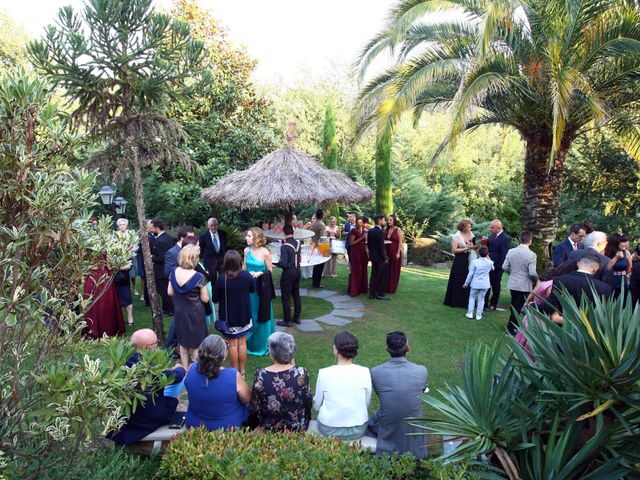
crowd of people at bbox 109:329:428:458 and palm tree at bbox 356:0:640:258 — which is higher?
palm tree at bbox 356:0:640:258

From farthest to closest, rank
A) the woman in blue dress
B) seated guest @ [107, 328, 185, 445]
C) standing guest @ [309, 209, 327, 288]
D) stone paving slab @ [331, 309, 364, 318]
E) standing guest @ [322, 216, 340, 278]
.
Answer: standing guest @ [322, 216, 340, 278], standing guest @ [309, 209, 327, 288], stone paving slab @ [331, 309, 364, 318], the woman in blue dress, seated guest @ [107, 328, 185, 445]

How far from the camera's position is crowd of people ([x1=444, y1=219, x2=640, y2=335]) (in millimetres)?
5469

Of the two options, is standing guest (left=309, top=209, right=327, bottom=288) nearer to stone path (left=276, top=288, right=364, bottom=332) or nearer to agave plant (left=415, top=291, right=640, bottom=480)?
stone path (left=276, top=288, right=364, bottom=332)

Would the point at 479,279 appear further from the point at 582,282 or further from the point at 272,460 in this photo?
the point at 272,460

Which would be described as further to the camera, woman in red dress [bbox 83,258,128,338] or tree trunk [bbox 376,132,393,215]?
tree trunk [bbox 376,132,393,215]

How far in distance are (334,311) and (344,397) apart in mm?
5857

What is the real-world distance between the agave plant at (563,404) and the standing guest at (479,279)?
5568 mm

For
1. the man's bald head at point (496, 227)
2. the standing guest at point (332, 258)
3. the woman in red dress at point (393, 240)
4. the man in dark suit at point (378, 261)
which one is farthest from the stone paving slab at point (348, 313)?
the standing guest at point (332, 258)

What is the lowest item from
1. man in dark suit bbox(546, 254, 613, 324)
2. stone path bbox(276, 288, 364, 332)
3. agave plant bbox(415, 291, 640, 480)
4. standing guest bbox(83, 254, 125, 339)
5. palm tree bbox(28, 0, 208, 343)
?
stone path bbox(276, 288, 364, 332)

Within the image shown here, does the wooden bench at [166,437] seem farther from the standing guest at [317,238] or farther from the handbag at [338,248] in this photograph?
the handbag at [338,248]

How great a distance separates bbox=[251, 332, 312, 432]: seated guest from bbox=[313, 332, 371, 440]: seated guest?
0.17 metres

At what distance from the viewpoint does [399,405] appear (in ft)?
13.5

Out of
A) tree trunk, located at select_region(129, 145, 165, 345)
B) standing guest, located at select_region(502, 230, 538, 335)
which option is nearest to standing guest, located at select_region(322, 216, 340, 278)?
standing guest, located at select_region(502, 230, 538, 335)

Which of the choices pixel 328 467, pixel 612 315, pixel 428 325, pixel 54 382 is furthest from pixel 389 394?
pixel 428 325
